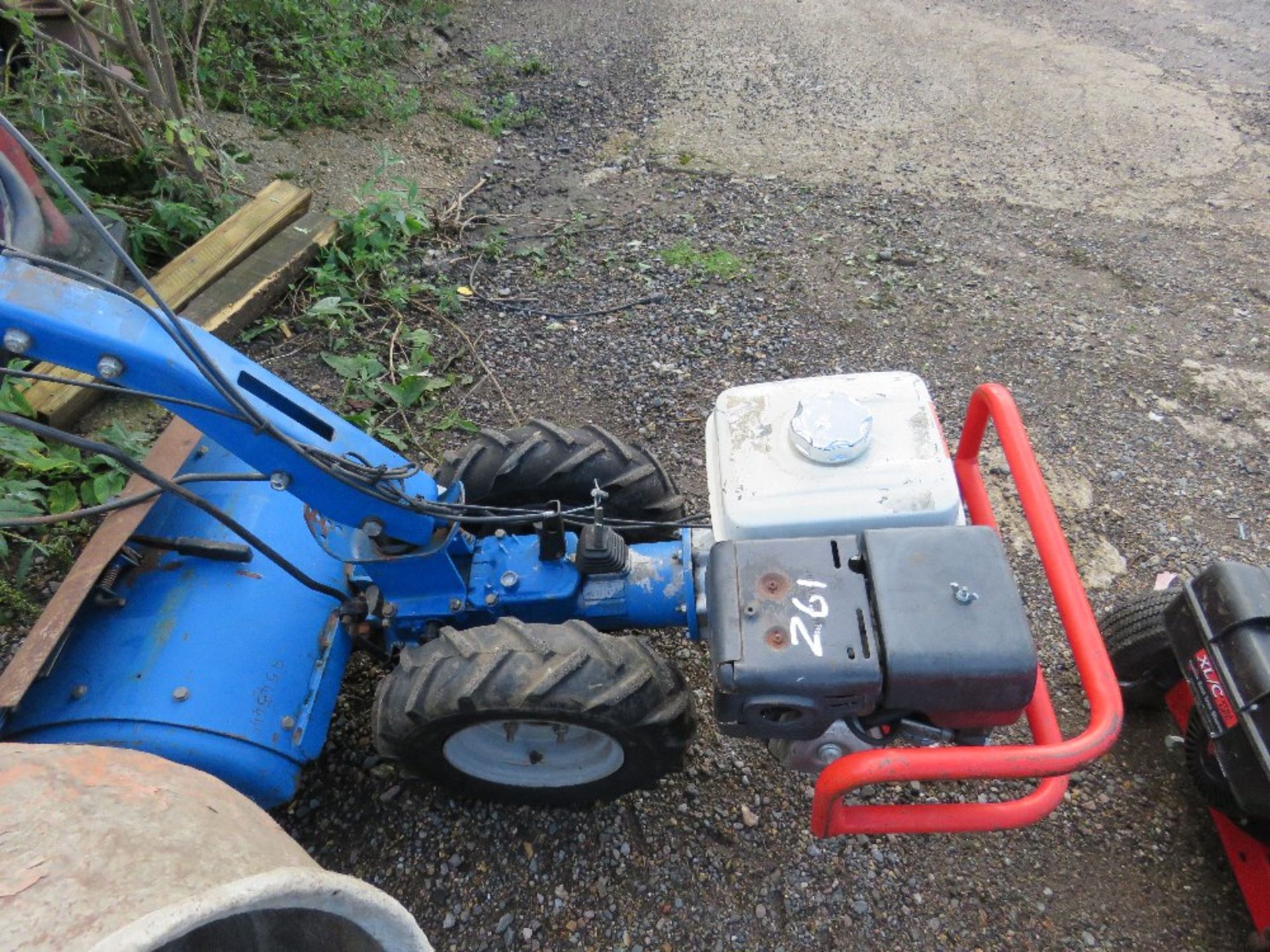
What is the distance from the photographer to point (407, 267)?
13.1ft

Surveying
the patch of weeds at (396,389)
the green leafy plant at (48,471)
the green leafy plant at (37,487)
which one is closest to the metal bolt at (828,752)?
the patch of weeds at (396,389)

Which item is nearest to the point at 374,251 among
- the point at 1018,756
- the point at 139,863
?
the point at 139,863

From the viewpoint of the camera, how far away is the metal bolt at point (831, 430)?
1.70 metres

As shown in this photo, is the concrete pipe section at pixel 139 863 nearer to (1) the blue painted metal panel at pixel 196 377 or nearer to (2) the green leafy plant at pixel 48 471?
Result: (1) the blue painted metal panel at pixel 196 377

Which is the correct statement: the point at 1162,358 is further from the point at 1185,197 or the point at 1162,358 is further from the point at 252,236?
the point at 252,236

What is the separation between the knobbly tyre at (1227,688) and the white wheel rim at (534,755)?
137 centimetres

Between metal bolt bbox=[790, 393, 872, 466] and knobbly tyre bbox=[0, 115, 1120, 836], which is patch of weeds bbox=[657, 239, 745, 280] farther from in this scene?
metal bolt bbox=[790, 393, 872, 466]

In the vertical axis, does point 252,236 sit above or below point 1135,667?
above

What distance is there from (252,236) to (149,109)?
115cm

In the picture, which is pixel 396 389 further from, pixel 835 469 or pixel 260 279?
pixel 835 469

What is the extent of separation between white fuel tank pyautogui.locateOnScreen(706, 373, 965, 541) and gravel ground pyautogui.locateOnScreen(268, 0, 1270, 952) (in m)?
1.00

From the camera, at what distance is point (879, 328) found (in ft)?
12.4

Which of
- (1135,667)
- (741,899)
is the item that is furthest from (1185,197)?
(741,899)

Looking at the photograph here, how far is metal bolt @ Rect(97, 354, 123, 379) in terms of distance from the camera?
1.46 m
